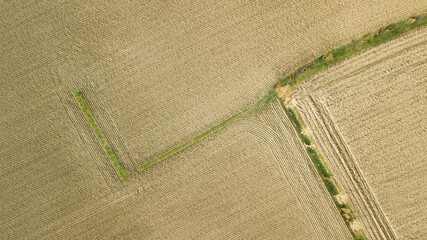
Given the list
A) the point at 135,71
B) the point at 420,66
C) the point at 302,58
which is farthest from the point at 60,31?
the point at 420,66

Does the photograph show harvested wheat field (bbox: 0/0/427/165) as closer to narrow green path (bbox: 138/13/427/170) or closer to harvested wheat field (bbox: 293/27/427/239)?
narrow green path (bbox: 138/13/427/170)

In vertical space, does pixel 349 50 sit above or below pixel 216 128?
above

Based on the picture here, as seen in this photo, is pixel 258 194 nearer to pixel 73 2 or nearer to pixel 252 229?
pixel 252 229

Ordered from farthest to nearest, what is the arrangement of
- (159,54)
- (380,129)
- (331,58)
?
(159,54) → (331,58) → (380,129)

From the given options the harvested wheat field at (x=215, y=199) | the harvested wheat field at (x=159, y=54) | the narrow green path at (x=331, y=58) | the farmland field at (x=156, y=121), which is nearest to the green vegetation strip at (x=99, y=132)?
the farmland field at (x=156, y=121)

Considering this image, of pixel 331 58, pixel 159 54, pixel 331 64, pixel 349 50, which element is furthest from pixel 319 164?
pixel 159 54

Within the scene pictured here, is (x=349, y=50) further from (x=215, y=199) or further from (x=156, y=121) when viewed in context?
(x=156, y=121)
